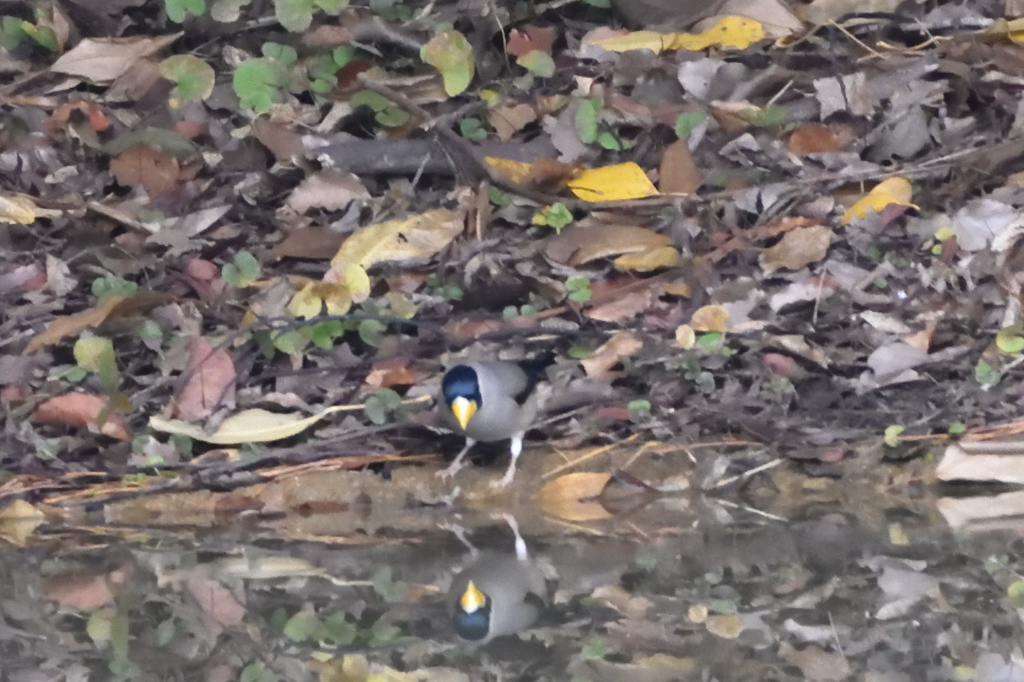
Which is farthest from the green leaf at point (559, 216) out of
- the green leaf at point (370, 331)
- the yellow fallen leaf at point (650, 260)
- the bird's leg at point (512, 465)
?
the bird's leg at point (512, 465)

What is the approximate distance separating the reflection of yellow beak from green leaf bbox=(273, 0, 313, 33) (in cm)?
158

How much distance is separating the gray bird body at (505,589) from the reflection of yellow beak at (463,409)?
0.78 m

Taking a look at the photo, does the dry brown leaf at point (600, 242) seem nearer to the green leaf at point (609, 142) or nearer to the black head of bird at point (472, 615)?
the green leaf at point (609, 142)

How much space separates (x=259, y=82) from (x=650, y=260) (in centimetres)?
149

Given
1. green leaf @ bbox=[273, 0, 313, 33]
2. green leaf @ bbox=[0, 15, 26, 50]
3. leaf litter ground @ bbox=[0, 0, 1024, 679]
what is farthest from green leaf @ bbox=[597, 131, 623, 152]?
green leaf @ bbox=[0, 15, 26, 50]

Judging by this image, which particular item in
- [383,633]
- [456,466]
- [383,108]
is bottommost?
[456,466]

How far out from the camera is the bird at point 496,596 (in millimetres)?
1548

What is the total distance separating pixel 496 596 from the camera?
5.57ft

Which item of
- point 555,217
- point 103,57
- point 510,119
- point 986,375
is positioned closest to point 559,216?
point 555,217

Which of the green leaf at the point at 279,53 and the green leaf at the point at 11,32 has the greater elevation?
the green leaf at the point at 11,32

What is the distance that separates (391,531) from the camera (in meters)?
2.37

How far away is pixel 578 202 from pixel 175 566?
1869 mm

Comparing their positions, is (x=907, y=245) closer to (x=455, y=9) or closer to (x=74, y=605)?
(x=455, y=9)

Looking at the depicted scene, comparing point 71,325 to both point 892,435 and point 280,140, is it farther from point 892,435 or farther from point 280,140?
point 892,435
